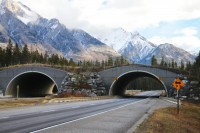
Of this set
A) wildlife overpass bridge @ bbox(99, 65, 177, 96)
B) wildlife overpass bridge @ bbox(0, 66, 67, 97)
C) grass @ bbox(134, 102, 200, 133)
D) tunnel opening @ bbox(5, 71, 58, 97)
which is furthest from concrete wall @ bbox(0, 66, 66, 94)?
grass @ bbox(134, 102, 200, 133)

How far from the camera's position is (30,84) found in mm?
84062

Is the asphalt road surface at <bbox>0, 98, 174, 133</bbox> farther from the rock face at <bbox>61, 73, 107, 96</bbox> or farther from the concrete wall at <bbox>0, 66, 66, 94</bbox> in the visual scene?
the concrete wall at <bbox>0, 66, 66, 94</bbox>

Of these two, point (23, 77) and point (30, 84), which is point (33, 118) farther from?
point (30, 84)

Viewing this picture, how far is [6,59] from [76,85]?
59684 mm

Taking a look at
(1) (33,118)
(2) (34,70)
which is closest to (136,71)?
(2) (34,70)

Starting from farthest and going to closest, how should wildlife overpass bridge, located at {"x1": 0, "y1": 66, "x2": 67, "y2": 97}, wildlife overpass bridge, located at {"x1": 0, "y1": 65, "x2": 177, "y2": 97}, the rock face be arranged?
wildlife overpass bridge, located at {"x1": 0, "y1": 66, "x2": 67, "y2": 97} → the rock face → wildlife overpass bridge, located at {"x1": 0, "y1": 65, "x2": 177, "y2": 97}

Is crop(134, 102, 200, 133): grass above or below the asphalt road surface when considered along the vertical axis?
below

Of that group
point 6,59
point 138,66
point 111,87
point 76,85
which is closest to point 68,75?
point 76,85

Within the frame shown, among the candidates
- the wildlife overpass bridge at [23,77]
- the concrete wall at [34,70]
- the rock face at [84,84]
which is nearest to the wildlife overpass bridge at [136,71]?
the rock face at [84,84]

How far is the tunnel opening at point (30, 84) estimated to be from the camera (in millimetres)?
74250

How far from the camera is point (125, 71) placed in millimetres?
69562

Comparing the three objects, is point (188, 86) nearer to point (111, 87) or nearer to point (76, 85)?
point (111, 87)

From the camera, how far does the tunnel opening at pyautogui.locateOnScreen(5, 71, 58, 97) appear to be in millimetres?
74250

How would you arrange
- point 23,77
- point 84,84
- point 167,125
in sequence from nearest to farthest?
point 167,125, point 84,84, point 23,77
